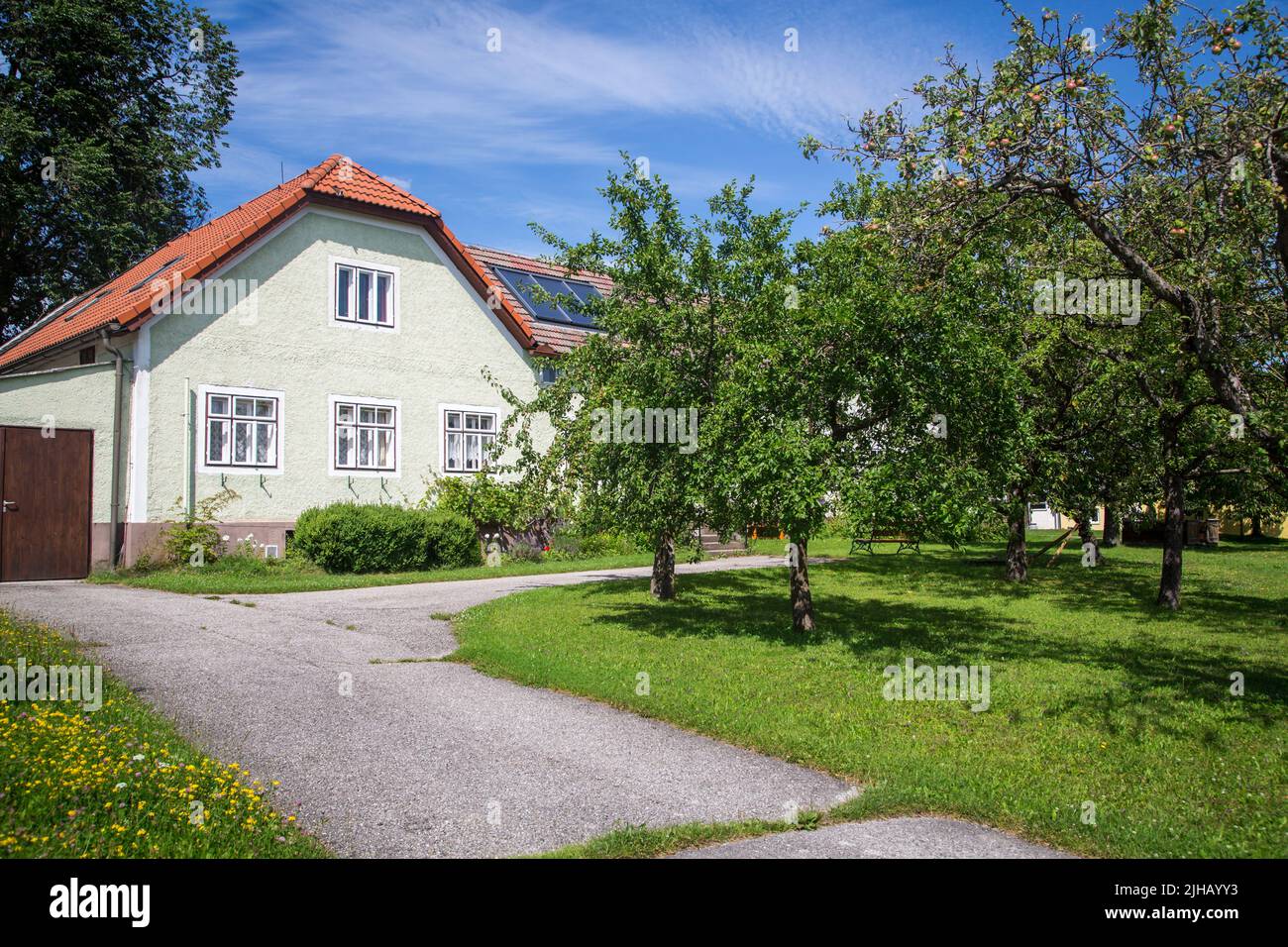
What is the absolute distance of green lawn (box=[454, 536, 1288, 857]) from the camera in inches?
223

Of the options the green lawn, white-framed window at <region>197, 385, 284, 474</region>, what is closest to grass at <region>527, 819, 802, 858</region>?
the green lawn

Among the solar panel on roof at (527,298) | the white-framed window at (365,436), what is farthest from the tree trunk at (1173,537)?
the solar panel on roof at (527,298)

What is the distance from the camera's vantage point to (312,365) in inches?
780

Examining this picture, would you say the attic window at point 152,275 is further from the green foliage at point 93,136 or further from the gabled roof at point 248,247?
the green foliage at point 93,136

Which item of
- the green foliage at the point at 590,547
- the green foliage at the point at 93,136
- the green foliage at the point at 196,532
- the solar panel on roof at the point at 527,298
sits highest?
the green foliage at the point at 93,136

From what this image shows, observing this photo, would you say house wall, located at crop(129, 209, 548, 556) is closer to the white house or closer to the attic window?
the white house

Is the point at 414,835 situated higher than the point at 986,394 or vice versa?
the point at 986,394

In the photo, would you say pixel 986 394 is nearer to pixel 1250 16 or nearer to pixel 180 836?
pixel 1250 16

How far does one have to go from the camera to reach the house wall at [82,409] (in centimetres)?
1673

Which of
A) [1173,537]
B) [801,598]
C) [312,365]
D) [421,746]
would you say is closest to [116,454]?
[312,365]

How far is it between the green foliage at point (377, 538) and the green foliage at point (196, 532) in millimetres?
1483
